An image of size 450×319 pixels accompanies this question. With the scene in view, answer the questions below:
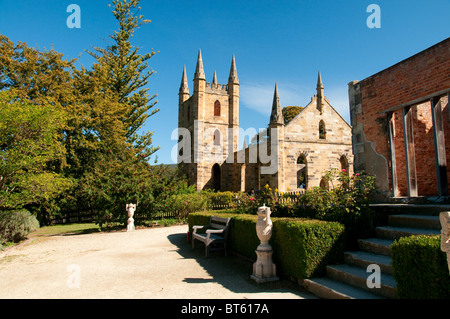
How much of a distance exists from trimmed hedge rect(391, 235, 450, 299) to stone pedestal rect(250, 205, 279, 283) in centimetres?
224

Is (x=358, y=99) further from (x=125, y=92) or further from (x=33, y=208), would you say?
(x=125, y=92)

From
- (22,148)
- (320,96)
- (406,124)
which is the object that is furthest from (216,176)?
(406,124)

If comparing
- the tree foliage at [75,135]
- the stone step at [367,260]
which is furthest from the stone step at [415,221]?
the tree foliage at [75,135]

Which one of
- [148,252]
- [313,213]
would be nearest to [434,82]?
[313,213]

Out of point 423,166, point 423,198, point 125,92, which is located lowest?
point 423,198

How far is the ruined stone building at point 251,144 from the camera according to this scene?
25.6m

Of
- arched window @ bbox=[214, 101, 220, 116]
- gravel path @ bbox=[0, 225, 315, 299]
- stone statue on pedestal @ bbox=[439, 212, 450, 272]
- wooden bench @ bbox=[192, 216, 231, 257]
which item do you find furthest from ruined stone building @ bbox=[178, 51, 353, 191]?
stone statue on pedestal @ bbox=[439, 212, 450, 272]

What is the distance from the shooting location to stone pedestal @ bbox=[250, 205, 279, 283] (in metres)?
5.18

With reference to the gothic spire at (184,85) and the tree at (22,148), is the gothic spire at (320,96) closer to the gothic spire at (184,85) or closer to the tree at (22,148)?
the gothic spire at (184,85)

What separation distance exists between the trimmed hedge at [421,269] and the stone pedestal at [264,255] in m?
2.24

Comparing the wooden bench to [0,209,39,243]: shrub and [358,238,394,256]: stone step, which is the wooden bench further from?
[0,209,39,243]: shrub

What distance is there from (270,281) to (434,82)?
20.9ft

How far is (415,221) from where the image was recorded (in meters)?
5.48

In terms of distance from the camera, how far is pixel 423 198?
720 cm
